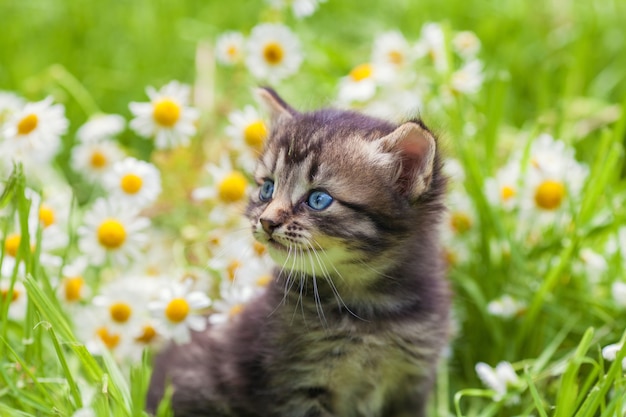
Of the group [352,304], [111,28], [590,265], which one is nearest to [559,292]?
[590,265]

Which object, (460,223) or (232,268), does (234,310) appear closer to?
(232,268)

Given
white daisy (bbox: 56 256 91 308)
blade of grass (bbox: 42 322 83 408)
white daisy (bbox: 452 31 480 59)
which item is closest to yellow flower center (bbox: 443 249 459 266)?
white daisy (bbox: 452 31 480 59)

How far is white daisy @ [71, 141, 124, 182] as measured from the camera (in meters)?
3.47

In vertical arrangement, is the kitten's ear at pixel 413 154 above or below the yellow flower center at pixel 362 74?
below

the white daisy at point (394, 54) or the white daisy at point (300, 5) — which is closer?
the white daisy at point (300, 5)

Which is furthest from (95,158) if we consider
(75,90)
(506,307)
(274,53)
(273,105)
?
(506,307)

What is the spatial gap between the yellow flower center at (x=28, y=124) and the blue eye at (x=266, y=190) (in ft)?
3.19

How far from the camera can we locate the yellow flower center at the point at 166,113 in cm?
322

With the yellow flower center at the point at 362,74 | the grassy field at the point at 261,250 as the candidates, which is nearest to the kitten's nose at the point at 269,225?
the grassy field at the point at 261,250

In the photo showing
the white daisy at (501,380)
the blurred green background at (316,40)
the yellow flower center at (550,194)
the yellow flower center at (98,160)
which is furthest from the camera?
the blurred green background at (316,40)

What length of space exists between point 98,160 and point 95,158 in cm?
1

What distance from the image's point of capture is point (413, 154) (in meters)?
2.32

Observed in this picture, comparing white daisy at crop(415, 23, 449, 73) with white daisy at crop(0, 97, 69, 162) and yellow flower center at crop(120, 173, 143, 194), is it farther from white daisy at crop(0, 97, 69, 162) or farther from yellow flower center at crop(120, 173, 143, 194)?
white daisy at crop(0, 97, 69, 162)

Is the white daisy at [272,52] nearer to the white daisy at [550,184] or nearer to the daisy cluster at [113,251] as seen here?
the daisy cluster at [113,251]
